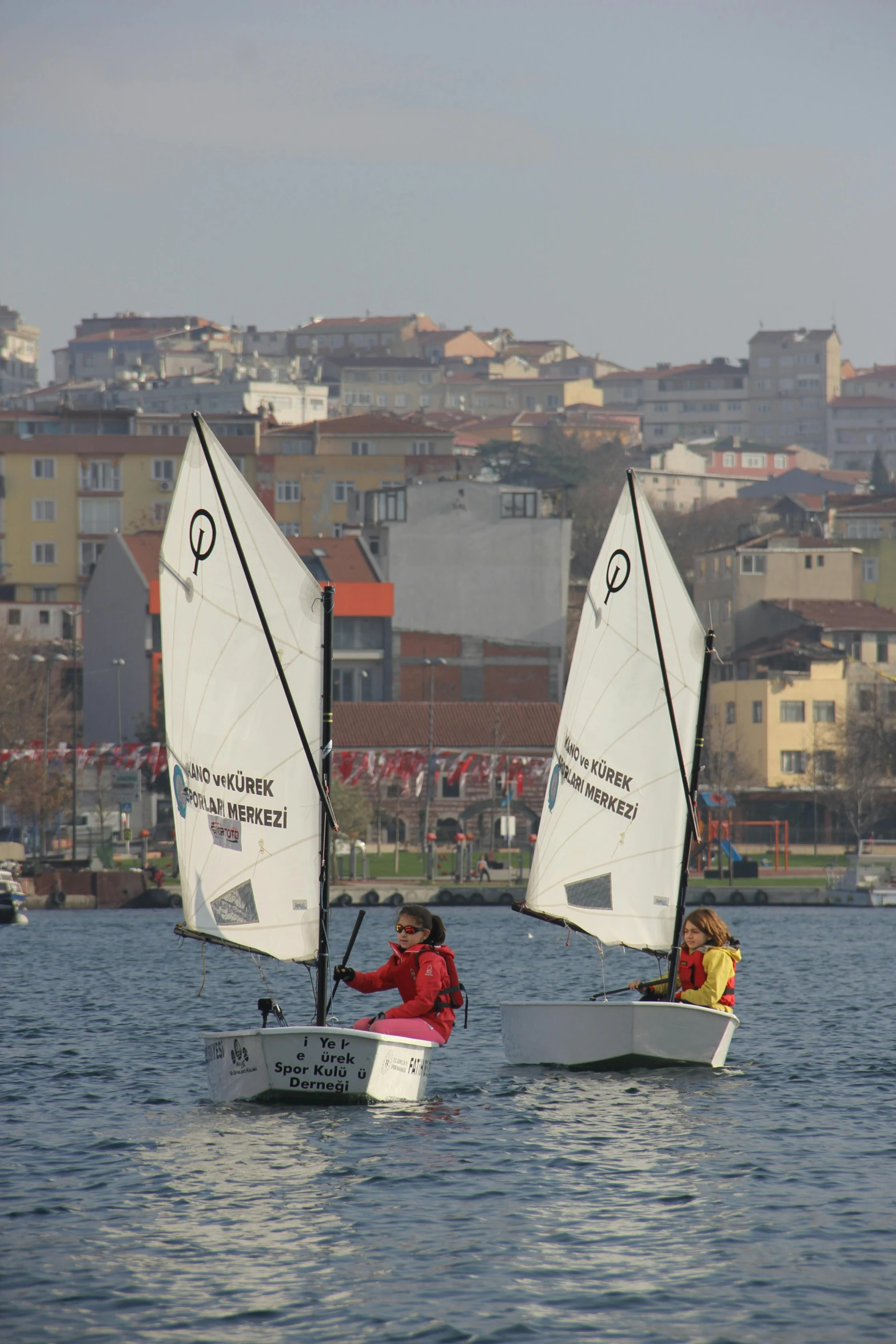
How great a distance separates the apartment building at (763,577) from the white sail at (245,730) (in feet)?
316

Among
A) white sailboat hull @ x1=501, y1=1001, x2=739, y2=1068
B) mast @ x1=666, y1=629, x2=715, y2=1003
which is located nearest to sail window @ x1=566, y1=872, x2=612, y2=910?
mast @ x1=666, y1=629, x2=715, y2=1003

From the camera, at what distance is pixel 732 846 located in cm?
9275

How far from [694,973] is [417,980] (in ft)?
15.8

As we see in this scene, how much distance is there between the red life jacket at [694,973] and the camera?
2478cm

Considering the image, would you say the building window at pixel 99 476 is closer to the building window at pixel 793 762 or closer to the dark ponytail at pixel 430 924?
the building window at pixel 793 762

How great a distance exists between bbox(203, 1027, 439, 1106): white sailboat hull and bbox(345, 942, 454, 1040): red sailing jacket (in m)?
0.37

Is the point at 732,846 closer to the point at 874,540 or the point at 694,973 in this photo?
the point at 874,540

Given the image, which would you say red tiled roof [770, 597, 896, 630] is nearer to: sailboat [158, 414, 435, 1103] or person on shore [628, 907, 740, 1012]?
person on shore [628, 907, 740, 1012]

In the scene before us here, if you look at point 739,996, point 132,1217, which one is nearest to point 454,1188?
point 132,1217

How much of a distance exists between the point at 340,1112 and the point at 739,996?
2162cm

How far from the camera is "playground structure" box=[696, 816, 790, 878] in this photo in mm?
91375

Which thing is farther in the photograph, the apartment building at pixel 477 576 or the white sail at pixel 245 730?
the apartment building at pixel 477 576

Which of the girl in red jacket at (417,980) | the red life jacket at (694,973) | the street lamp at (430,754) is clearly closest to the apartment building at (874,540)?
the street lamp at (430,754)

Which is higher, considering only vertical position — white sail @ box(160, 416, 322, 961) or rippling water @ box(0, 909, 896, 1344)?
white sail @ box(160, 416, 322, 961)
